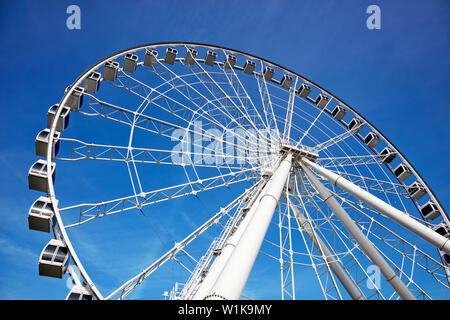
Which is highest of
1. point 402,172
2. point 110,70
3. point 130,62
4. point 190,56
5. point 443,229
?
point 190,56

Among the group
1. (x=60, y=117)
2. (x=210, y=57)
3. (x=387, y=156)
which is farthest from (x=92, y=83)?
(x=387, y=156)

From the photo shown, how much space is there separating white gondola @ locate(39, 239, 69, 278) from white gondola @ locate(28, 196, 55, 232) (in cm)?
77

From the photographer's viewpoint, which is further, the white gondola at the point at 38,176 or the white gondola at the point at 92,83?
the white gondola at the point at 92,83

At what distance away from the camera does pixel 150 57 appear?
749 inches

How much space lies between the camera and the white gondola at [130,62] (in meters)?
18.1

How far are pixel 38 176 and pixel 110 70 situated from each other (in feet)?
27.2

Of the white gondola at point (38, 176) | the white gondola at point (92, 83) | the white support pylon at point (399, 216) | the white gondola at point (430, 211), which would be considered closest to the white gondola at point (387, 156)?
the white gondola at point (430, 211)

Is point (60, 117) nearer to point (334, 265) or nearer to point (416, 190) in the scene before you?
point (334, 265)

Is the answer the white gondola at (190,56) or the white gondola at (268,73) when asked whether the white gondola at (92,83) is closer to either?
the white gondola at (190,56)

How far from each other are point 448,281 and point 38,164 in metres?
23.6

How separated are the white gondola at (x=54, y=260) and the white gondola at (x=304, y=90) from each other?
20.7 meters

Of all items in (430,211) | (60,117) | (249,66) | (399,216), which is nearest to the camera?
(399,216)
